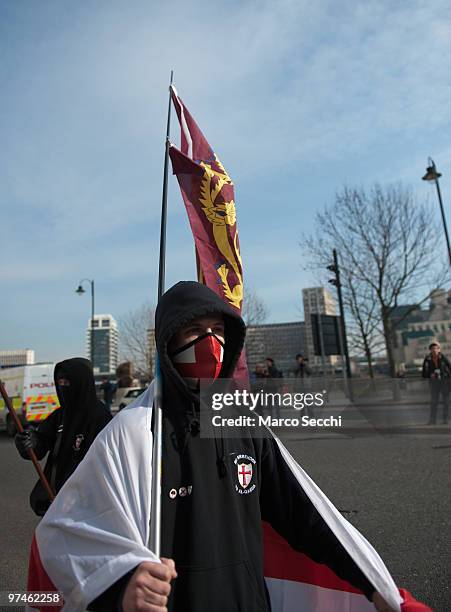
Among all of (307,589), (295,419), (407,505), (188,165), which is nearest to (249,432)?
(307,589)

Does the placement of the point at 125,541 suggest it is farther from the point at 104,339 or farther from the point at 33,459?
the point at 104,339

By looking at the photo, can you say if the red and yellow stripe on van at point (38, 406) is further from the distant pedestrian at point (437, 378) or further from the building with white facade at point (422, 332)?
the building with white facade at point (422, 332)

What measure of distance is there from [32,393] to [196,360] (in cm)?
1475

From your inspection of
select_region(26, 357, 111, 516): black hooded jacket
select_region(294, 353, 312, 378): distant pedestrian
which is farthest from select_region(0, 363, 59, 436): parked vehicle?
select_region(26, 357, 111, 516): black hooded jacket

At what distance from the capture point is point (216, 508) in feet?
5.83

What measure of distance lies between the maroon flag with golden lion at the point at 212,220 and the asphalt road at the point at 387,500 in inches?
97.9

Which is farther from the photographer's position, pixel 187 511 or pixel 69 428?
pixel 69 428

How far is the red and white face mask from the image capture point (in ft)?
6.63

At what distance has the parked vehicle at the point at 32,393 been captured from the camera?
15.2m

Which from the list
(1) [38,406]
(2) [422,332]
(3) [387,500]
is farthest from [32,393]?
(2) [422,332]

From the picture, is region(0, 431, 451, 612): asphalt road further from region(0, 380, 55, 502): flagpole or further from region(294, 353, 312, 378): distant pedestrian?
region(294, 353, 312, 378): distant pedestrian

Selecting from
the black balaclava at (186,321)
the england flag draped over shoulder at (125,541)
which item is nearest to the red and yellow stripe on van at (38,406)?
the england flag draped over shoulder at (125,541)

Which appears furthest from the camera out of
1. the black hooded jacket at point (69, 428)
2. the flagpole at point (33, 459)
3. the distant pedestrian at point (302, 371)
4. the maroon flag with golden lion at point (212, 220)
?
the distant pedestrian at point (302, 371)

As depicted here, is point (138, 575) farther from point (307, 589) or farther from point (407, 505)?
point (407, 505)
